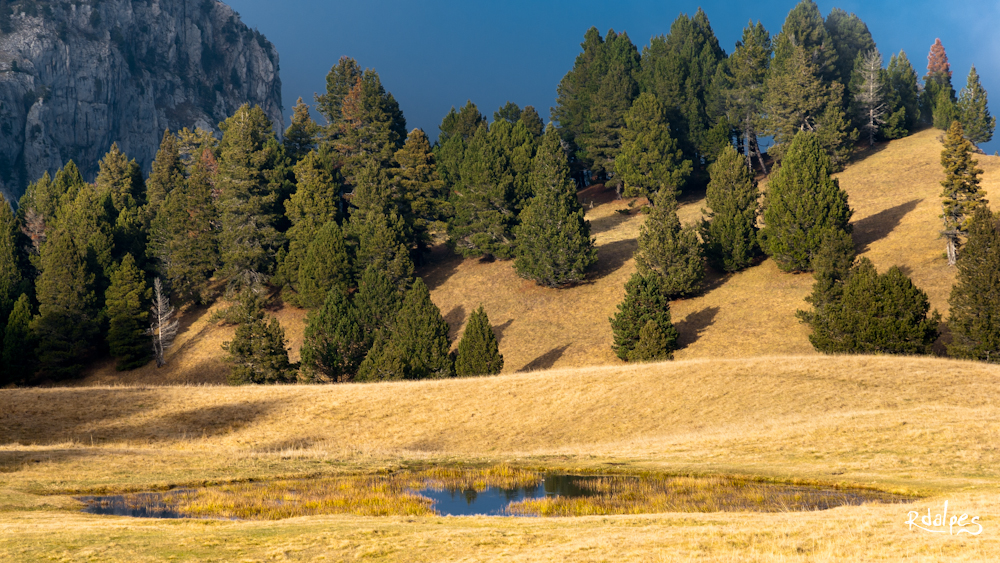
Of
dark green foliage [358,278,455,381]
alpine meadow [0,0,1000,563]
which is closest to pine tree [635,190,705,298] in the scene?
alpine meadow [0,0,1000,563]

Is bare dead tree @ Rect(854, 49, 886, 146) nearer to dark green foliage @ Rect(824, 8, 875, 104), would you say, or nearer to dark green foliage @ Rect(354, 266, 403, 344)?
dark green foliage @ Rect(824, 8, 875, 104)

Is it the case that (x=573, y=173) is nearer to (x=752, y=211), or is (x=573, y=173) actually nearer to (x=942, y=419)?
→ (x=752, y=211)

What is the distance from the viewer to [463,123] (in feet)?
328

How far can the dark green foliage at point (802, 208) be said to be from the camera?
194 feet

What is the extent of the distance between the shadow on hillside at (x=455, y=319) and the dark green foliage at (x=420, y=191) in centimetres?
1320

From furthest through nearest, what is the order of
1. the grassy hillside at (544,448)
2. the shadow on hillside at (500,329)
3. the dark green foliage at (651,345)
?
the shadow on hillside at (500,329) < the dark green foliage at (651,345) < the grassy hillside at (544,448)

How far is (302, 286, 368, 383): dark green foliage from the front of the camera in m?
52.2

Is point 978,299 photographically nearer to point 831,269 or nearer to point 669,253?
point 831,269

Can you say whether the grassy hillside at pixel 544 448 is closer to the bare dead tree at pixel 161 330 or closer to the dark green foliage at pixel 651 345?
the dark green foliage at pixel 651 345

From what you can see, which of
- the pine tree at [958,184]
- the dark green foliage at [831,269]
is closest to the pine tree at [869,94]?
the pine tree at [958,184]

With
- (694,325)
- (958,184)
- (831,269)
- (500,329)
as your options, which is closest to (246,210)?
(500,329)

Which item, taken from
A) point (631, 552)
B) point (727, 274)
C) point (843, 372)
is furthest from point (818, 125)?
point (631, 552)

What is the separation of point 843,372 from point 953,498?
22581 mm

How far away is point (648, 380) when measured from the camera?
3797 cm
